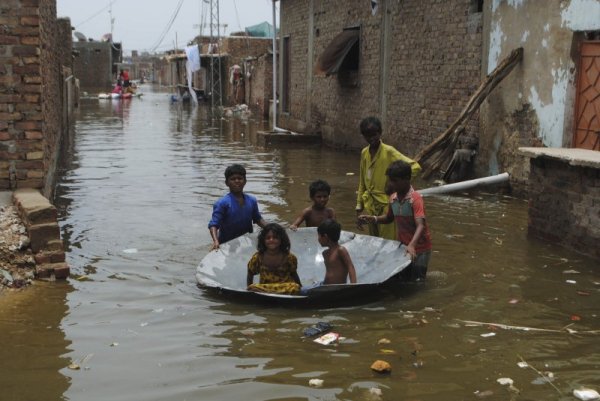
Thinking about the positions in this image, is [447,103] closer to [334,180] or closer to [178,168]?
[334,180]

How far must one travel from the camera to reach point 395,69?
14203 millimetres

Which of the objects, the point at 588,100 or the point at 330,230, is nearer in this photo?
the point at 330,230

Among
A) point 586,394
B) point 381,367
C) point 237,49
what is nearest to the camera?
point 586,394

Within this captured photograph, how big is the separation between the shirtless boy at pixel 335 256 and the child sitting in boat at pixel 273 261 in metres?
0.26


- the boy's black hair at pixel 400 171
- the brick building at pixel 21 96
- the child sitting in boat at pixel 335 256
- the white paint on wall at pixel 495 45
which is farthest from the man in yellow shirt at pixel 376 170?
the white paint on wall at pixel 495 45

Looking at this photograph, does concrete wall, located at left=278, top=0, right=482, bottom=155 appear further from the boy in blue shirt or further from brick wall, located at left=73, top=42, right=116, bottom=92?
brick wall, located at left=73, top=42, right=116, bottom=92

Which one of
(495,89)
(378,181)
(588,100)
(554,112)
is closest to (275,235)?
(378,181)

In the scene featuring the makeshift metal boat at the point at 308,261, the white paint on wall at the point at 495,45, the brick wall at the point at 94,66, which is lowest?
the makeshift metal boat at the point at 308,261

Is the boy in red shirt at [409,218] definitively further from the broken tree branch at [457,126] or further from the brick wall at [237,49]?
the brick wall at [237,49]

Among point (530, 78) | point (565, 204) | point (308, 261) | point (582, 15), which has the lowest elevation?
point (308, 261)

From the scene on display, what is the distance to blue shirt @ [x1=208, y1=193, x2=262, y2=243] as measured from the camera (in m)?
6.17

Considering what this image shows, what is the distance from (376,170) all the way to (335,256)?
1.19m

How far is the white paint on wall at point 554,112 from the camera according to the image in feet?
30.2

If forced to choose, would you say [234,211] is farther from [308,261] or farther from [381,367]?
[381,367]
